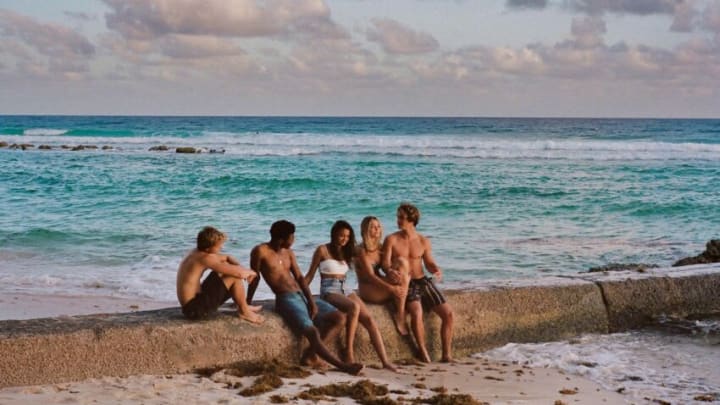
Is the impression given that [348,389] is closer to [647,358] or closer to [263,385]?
[263,385]

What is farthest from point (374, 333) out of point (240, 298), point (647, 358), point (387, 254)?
point (647, 358)

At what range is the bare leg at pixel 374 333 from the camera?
570 cm

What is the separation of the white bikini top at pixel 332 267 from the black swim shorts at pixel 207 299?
31.4 inches

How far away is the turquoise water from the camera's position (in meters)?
11.0

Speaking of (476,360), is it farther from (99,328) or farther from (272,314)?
(99,328)

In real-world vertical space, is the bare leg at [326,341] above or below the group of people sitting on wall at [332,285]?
below

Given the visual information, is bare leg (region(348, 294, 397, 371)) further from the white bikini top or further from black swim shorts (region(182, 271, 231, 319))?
black swim shorts (region(182, 271, 231, 319))

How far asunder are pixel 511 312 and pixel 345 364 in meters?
1.65

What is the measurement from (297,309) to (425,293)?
101 cm

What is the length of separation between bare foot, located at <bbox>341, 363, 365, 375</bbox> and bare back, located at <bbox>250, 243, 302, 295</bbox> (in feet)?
2.30

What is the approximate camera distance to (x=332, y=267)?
5.95 m

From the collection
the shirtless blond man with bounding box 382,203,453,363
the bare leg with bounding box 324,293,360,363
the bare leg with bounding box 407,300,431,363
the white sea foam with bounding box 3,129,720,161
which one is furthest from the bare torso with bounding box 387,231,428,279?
the white sea foam with bounding box 3,129,720,161

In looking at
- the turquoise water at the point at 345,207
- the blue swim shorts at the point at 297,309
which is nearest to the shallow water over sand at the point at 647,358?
the blue swim shorts at the point at 297,309

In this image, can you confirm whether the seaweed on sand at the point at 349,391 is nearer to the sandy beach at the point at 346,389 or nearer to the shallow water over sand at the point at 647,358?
the sandy beach at the point at 346,389
